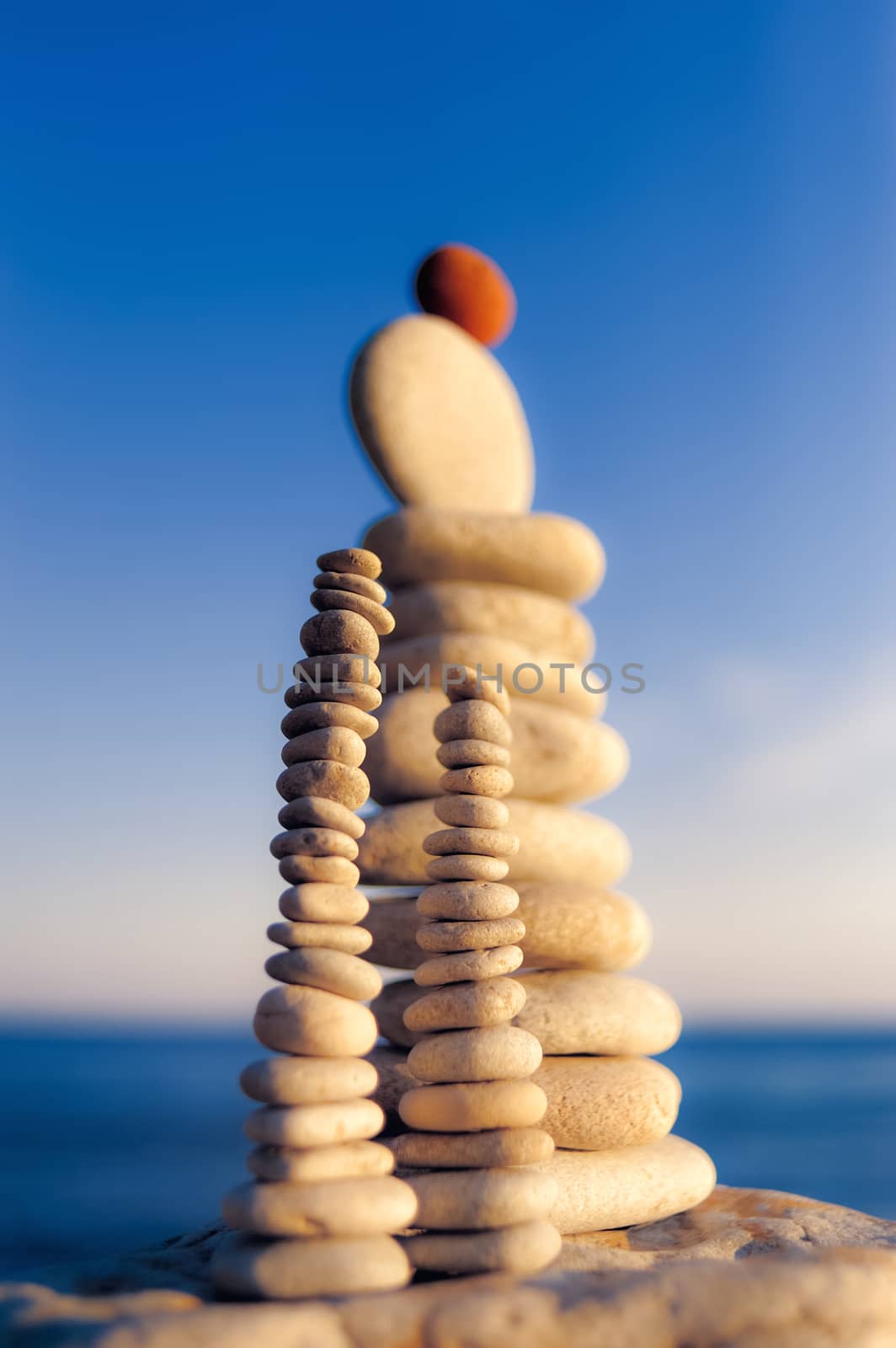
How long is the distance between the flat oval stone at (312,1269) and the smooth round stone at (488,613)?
153 inches

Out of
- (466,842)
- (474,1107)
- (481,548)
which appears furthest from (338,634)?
(481,548)

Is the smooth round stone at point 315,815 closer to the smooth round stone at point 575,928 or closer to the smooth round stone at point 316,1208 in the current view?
the smooth round stone at point 316,1208

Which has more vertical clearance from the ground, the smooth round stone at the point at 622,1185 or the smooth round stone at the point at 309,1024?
the smooth round stone at the point at 309,1024

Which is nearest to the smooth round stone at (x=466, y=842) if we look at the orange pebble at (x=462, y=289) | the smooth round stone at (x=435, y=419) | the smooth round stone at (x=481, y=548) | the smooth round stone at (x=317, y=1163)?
the smooth round stone at (x=317, y=1163)

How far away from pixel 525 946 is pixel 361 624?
2.49 meters

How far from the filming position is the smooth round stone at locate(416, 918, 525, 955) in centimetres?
467

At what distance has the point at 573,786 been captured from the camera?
22.3 feet

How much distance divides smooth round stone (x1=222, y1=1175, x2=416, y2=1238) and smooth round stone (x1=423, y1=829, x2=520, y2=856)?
1.47 metres

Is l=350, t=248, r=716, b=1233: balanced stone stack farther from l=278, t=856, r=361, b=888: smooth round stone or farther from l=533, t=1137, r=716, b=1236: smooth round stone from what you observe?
l=278, t=856, r=361, b=888: smooth round stone

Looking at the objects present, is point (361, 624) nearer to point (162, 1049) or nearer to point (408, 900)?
point (408, 900)

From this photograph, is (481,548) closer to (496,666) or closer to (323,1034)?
(496,666)

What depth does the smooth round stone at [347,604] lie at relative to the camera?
15.3 ft

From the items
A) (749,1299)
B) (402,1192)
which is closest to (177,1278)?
(402,1192)

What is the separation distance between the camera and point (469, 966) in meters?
4.64
